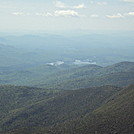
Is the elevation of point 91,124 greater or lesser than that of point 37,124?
greater

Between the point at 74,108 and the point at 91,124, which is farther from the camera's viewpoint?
the point at 74,108

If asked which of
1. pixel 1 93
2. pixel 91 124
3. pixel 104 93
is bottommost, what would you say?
pixel 1 93

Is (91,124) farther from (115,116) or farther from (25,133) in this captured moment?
(25,133)

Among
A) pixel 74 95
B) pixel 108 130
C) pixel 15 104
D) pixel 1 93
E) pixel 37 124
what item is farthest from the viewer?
pixel 1 93

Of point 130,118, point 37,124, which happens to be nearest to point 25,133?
point 37,124

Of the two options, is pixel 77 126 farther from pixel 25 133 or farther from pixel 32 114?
pixel 32 114

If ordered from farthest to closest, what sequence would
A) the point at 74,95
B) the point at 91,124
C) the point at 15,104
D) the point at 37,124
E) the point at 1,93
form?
the point at 1,93
the point at 15,104
the point at 74,95
the point at 37,124
the point at 91,124

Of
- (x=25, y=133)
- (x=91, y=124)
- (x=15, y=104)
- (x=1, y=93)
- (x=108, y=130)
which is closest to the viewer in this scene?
(x=108, y=130)

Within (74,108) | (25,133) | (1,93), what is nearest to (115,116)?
(25,133)

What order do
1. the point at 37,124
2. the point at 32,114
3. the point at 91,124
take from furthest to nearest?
the point at 32,114 < the point at 37,124 < the point at 91,124
